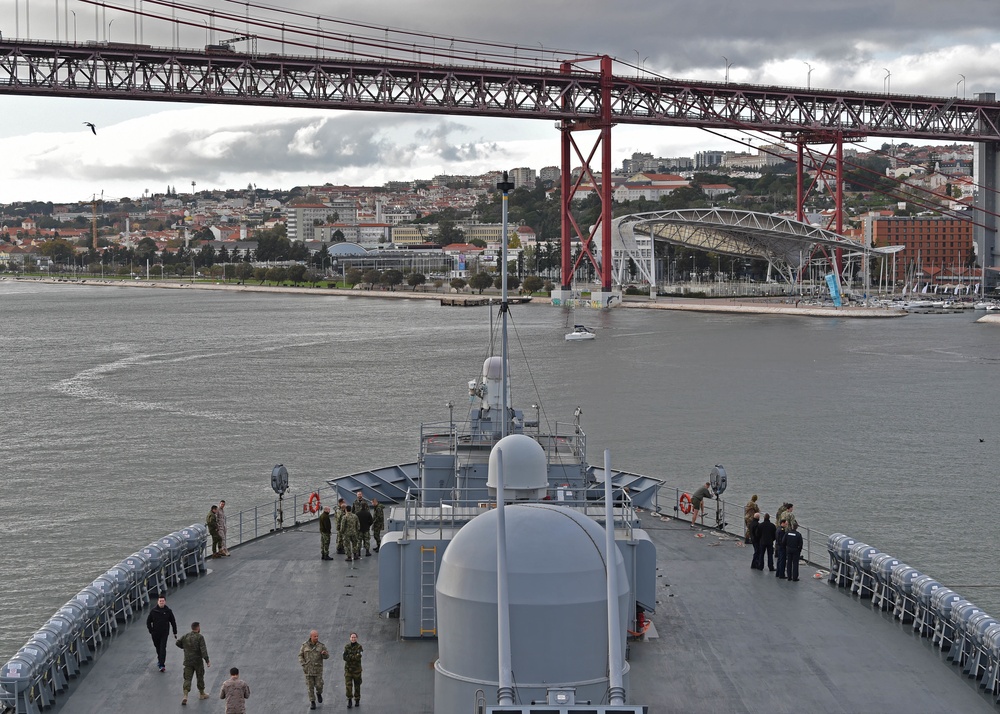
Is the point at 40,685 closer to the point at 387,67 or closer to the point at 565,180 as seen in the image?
the point at 387,67

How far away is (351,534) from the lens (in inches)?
535

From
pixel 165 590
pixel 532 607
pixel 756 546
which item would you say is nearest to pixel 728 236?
pixel 756 546

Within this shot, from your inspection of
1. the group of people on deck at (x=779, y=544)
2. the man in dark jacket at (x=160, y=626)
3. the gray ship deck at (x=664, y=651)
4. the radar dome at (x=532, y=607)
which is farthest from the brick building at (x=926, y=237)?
the radar dome at (x=532, y=607)

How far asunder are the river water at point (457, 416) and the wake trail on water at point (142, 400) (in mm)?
140

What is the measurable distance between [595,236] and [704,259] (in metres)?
45.4

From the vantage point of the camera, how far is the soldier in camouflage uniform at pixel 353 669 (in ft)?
30.5

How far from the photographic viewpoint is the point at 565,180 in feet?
293

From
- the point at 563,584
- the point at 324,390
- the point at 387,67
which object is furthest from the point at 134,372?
the point at 563,584

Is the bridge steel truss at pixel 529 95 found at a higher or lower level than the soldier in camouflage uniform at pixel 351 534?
higher

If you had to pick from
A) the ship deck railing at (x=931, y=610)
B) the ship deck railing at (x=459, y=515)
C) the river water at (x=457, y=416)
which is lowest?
the river water at (x=457, y=416)

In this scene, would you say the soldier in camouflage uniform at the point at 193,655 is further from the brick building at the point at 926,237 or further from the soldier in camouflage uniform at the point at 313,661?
the brick building at the point at 926,237

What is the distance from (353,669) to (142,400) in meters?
32.2

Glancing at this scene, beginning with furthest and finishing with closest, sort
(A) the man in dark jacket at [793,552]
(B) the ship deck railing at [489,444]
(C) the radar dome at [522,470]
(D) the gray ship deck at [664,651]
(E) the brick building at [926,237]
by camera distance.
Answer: (E) the brick building at [926,237] < (B) the ship deck railing at [489,444] < (A) the man in dark jacket at [793,552] < (C) the radar dome at [522,470] < (D) the gray ship deck at [664,651]

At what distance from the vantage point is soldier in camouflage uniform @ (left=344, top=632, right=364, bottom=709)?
9.28 metres
